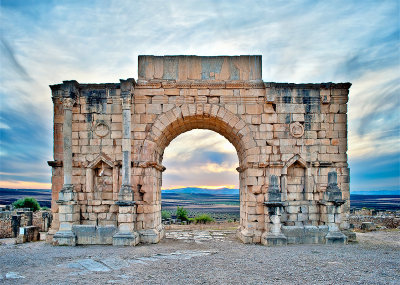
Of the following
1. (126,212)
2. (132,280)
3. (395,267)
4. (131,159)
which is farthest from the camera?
(131,159)

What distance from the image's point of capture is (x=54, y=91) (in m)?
12.1

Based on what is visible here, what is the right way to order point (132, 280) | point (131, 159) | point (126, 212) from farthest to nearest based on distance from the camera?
1. point (131, 159)
2. point (126, 212)
3. point (132, 280)

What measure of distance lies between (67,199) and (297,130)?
26.2 feet

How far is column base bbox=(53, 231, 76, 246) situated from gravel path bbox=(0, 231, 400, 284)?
0.30 meters

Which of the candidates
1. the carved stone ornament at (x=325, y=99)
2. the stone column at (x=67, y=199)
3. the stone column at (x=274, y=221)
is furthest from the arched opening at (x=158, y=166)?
the carved stone ornament at (x=325, y=99)

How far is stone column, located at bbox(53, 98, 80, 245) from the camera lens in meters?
11.0

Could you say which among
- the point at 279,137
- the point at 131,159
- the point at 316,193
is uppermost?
the point at 279,137

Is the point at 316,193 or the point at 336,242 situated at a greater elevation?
the point at 316,193

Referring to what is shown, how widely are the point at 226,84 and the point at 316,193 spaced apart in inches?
189

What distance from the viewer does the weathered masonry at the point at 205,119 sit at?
1160cm

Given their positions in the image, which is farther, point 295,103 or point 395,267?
point 295,103

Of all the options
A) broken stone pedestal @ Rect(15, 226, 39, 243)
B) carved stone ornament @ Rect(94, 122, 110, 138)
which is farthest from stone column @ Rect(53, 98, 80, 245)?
broken stone pedestal @ Rect(15, 226, 39, 243)

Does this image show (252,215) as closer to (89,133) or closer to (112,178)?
(112,178)

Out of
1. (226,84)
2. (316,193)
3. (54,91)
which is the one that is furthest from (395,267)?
(54,91)
